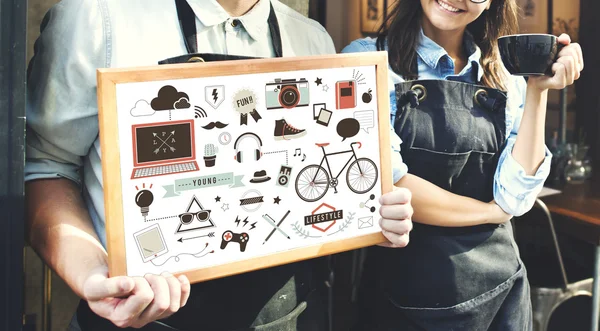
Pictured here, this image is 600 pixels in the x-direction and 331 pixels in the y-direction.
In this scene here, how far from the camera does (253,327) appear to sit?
120 cm

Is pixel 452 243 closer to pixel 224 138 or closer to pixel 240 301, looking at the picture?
pixel 240 301

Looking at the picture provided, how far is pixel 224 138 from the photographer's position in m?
1.03

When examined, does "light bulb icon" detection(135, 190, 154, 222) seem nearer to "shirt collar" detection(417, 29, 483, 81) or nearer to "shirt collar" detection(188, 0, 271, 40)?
"shirt collar" detection(188, 0, 271, 40)

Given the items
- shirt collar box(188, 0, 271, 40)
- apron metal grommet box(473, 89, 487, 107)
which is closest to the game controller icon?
shirt collar box(188, 0, 271, 40)

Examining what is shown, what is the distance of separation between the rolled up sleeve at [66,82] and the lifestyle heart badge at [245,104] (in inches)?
10.7

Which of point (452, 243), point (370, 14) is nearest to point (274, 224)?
point (452, 243)

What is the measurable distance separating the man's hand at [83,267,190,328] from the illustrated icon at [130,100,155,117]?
0.93ft

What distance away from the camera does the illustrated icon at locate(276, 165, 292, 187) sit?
1093 millimetres

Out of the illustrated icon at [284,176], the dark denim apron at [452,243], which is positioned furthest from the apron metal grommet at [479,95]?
the illustrated icon at [284,176]

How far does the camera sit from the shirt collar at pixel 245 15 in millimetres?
1165

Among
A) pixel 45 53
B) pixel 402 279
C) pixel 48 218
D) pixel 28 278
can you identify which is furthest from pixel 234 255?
pixel 28 278

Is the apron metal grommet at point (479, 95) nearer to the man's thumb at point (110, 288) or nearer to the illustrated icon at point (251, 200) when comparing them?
the illustrated icon at point (251, 200)

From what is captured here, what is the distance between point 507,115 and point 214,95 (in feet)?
3.08

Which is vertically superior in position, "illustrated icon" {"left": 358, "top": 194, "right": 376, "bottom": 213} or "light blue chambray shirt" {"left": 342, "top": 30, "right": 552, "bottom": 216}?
"light blue chambray shirt" {"left": 342, "top": 30, "right": 552, "bottom": 216}
